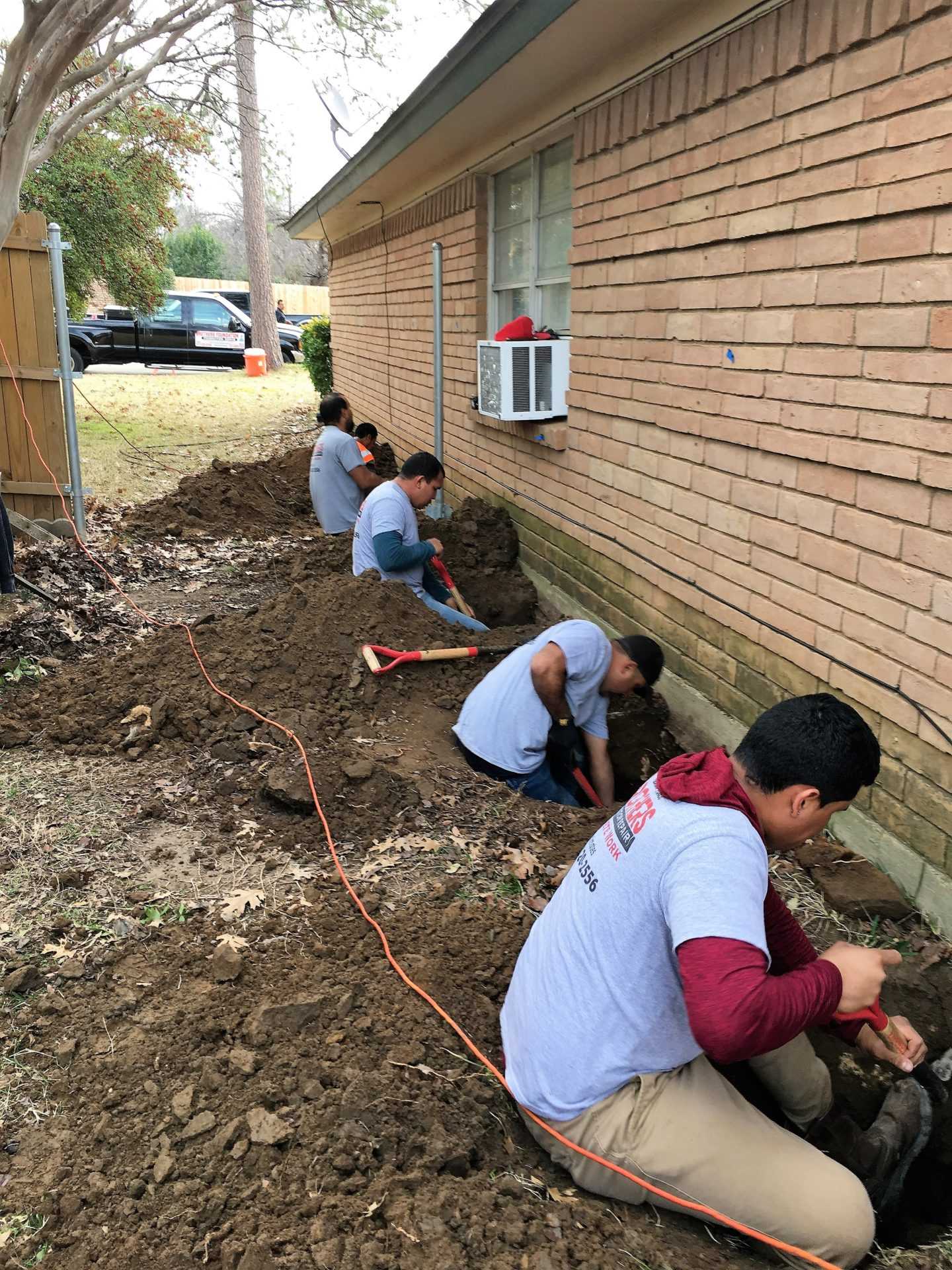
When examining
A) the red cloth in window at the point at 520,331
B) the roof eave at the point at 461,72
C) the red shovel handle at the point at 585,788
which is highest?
the roof eave at the point at 461,72

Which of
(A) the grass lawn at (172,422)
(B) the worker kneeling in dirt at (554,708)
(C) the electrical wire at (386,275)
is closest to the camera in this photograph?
(B) the worker kneeling in dirt at (554,708)

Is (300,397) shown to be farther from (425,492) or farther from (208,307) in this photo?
(425,492)

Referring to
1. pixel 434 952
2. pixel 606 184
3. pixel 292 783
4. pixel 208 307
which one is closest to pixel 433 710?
pixel 292 783

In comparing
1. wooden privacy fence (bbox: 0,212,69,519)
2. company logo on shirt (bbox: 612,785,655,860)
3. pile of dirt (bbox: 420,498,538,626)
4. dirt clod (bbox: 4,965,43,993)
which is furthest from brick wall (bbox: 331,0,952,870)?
wooden privacy fence (bbox: 0,212,69,519)

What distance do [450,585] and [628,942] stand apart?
17.2 feet

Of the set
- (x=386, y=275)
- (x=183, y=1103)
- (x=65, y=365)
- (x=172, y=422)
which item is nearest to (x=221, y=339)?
(x=172, y=422)

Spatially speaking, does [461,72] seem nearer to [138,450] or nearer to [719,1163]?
[719,1163]

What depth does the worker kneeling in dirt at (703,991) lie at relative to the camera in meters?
1.92

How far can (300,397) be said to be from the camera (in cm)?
2088

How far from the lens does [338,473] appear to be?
872 cm

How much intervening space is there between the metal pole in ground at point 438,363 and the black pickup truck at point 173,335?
53.1 feet

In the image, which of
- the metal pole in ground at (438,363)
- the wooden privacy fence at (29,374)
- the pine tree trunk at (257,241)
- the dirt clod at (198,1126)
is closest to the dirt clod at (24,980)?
the dirt clod at (198,1126)

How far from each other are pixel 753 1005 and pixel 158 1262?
1.42m

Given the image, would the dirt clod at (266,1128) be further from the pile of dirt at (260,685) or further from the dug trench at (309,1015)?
the pile of dirt at (260,685)
